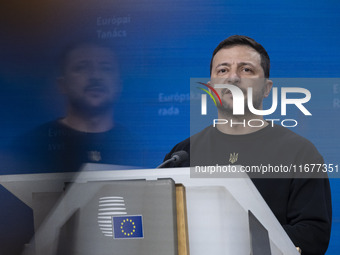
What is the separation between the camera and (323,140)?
2416mm

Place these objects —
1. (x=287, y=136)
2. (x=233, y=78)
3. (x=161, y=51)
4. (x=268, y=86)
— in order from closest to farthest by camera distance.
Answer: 1. (x=287, y=136)
2. (x=233, y=78)
3. (x=268, y=86)
4. (x=161, y=51)

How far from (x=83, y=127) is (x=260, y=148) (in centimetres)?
109

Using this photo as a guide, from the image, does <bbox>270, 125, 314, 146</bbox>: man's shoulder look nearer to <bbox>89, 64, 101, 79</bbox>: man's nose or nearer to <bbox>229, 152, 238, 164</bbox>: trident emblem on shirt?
<bbox>229, 152, 238, 164</bbox>: trident emblem on shirt

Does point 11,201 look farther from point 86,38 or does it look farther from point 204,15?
point 204,15

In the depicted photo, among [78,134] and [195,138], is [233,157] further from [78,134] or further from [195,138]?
[78,134]

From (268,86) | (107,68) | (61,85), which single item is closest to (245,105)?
(268,86)

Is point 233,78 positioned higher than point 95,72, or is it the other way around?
point 95,72

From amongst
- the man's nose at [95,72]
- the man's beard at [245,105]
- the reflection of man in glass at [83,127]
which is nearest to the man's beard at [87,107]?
the reflection of man in glass at [83,127]

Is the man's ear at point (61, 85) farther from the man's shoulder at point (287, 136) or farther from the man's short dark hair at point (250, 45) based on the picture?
the man's shoulder at point (287, 136)

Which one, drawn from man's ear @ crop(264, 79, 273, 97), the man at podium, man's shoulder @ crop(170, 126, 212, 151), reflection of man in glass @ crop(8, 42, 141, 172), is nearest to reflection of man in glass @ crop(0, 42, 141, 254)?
reflection of man in glass @ crop(8, 42, 141, 172)

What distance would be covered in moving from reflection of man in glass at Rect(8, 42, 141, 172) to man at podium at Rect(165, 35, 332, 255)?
16.0 inches

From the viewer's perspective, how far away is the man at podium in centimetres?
179

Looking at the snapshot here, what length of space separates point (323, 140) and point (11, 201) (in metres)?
1.88

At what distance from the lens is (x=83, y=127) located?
2.67m
